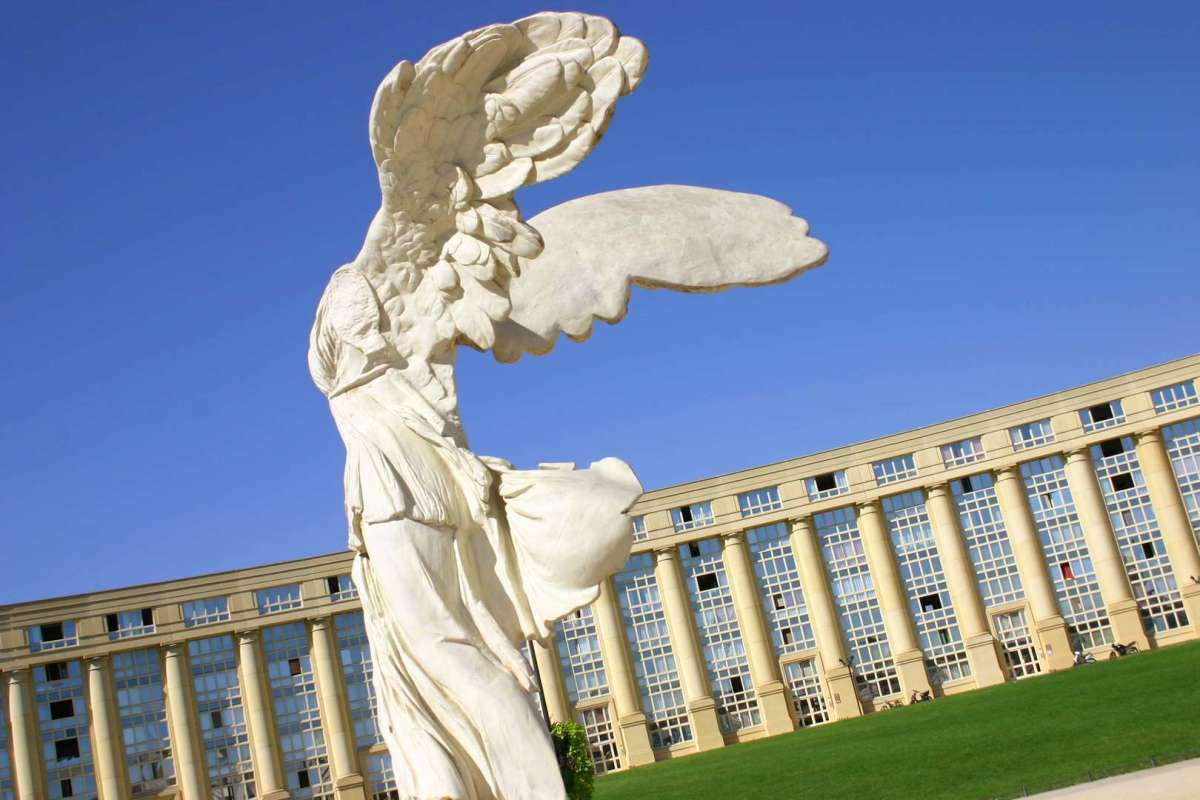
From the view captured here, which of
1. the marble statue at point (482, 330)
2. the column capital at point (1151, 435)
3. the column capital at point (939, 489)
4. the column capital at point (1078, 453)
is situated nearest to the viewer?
the marble statue at point (482, 330)

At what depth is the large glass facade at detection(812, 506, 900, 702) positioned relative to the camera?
53844mm

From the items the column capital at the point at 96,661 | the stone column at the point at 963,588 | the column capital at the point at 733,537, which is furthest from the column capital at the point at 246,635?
the stone column at the point at 963,588

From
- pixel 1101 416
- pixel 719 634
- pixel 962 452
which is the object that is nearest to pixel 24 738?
pixel 719 634

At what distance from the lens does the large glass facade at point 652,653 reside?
53.4 m

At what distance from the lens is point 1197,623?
51312mm

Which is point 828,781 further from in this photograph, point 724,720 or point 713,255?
point 724,720

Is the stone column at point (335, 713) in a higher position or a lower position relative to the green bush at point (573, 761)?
higher

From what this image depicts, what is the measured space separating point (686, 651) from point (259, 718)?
18488 mm

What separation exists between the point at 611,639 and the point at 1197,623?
82.3 ft

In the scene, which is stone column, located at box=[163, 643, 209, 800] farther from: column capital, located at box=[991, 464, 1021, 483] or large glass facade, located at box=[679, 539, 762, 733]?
column capital, located at box=[991, 464, 1021, 483]

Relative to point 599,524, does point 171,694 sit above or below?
above

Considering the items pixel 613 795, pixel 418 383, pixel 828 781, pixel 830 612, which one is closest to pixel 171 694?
pixel 613 795

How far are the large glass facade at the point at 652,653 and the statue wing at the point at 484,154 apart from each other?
47477mm

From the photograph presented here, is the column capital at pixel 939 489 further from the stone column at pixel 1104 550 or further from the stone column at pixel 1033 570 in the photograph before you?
the stone column at pixel 1104 550
